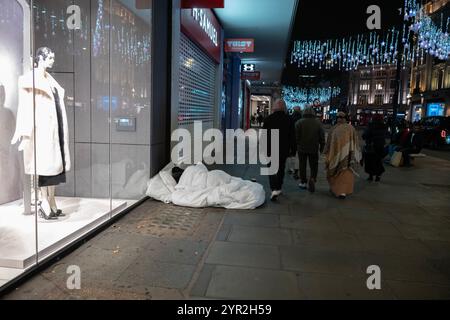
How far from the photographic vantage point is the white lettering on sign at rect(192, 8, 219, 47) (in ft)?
32.5

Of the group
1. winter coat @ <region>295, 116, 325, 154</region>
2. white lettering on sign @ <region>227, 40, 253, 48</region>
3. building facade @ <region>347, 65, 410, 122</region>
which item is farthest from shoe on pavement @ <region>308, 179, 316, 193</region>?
building facade @ <region>347, 65, 410, 122</region>

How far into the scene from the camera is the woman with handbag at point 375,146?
9570 mm

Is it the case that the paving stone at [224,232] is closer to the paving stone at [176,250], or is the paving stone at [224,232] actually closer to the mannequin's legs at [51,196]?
the paving stone at [176,250]

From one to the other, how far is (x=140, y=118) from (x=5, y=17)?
246 cm

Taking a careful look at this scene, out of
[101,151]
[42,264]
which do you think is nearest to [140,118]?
[101,151]

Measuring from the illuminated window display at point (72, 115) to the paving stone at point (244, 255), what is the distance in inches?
67.5

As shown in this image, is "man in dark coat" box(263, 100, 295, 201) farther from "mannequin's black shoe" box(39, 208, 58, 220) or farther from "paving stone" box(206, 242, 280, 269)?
"mannequin's black shoe" box(39, 208, 58, 220)

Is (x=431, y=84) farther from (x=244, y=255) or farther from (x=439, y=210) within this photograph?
(x=244, y=255)

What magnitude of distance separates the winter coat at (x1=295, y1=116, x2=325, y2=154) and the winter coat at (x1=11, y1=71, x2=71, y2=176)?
4.93 metres

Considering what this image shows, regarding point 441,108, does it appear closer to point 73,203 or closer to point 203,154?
point 203,154

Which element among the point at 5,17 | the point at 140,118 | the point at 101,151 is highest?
the point at 5,17

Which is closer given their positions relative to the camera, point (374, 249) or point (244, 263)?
point (244, 263)

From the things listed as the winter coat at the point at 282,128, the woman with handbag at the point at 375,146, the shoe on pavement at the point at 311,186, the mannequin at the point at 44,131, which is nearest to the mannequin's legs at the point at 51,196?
the mannequin at the point at 44,131

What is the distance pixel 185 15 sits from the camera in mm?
8719
